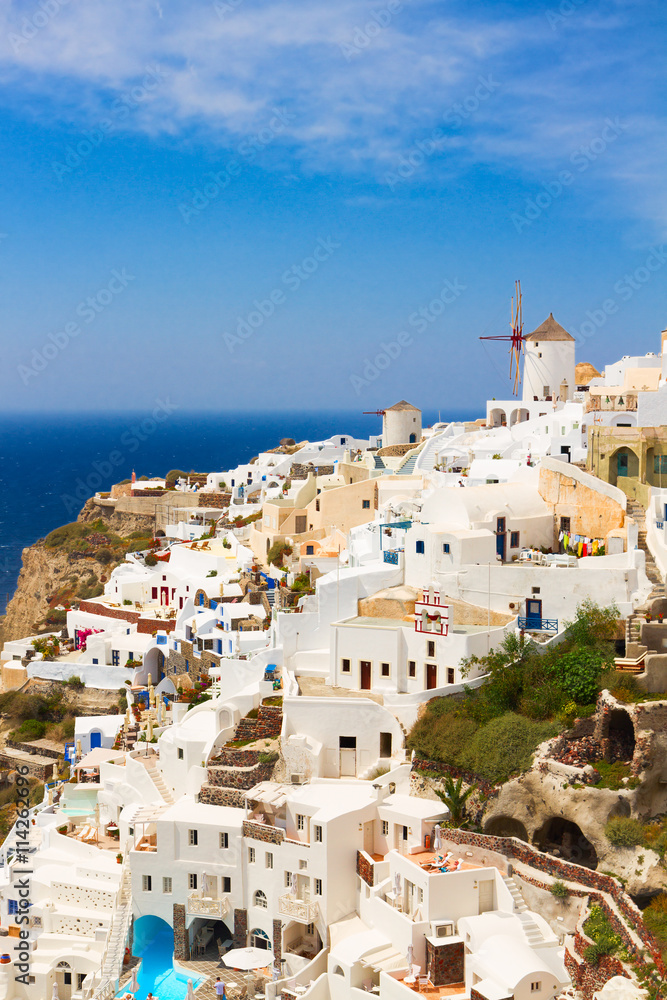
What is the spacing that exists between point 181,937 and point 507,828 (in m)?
8.22

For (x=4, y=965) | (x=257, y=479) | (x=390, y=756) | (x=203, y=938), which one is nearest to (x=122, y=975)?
(x=203, y=938)

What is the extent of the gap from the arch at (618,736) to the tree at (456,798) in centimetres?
310

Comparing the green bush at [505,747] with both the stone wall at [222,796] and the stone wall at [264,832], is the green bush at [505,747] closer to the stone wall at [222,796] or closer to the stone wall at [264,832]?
the stone wall at [264,832]

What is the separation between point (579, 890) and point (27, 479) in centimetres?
13619

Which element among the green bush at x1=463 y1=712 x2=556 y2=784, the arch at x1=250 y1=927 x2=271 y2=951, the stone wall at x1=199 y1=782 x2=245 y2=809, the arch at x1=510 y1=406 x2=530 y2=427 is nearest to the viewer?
the green bush at x1=463 y1=712 x2=556 y2=784

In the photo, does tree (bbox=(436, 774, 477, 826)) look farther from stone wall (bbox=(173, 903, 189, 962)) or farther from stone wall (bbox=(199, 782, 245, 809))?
stone wall (bbox=(173, 903, 189, 962))

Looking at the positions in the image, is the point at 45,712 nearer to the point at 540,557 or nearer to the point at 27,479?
the point at 540,557

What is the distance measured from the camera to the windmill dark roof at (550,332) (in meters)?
49.8

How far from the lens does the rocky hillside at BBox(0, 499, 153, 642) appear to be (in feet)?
182

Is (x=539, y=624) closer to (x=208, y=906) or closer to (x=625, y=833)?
(x=625, y=833)

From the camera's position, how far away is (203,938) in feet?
80.2

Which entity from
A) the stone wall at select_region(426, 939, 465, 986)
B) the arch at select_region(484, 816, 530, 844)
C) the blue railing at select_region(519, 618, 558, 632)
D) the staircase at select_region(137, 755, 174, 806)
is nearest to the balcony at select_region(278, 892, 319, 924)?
the stone wall at select_region(426, 939, 465, 986)

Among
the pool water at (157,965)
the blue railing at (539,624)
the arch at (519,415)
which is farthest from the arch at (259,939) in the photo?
the arch at (519,415)

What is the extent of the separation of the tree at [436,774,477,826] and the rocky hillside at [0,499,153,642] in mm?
32137
